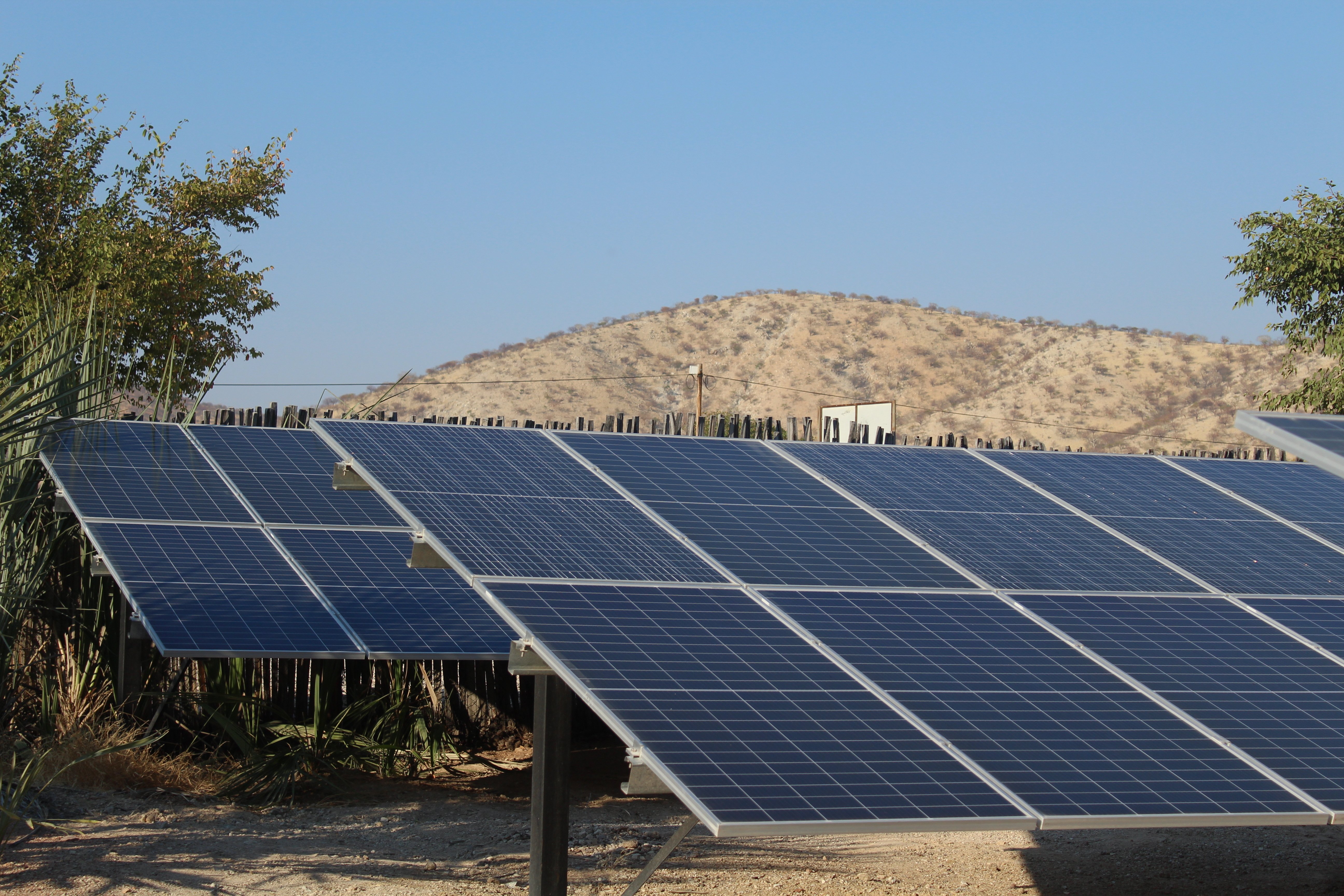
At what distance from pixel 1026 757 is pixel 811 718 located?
89 centimetres

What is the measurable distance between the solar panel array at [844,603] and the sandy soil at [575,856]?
142 cm

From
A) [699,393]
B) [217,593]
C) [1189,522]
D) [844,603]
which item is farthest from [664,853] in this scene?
[699,393]

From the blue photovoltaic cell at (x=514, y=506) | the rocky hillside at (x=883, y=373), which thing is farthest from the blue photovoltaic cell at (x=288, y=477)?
the rocky hillside at (x=883, y=373)

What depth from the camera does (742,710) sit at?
5762 mm

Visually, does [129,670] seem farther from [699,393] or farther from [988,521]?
[699,393]

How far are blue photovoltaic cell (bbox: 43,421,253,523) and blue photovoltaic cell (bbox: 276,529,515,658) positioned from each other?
30.7 inches

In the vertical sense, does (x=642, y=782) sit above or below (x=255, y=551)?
below

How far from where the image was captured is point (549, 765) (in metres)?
6.96

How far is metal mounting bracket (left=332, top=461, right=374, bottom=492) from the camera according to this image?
8.02 m

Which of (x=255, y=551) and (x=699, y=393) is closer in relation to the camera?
(x=255, y=551)

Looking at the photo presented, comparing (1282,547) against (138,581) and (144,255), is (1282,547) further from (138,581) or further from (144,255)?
(144,255)

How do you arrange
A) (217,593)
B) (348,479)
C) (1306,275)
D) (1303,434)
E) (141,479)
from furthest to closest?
(1306,275) → (141,479) → (217,593) → (348,479) → (1303,434)

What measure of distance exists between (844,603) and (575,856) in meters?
4.13

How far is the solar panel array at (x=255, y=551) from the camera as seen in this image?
33.6ft
